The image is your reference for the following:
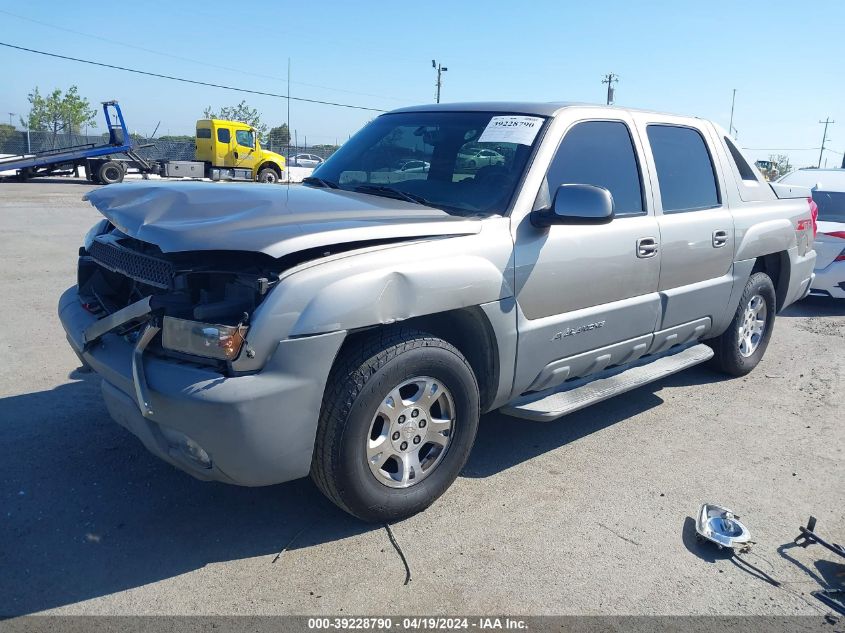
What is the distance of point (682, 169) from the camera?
15.5ft

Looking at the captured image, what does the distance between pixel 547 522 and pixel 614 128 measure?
2.37 metres

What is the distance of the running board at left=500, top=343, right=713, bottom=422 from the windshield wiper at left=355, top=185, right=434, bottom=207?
1190 mm

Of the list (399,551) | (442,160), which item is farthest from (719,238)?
(399,551)

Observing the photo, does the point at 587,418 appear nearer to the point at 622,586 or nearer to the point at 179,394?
the point at 622,586

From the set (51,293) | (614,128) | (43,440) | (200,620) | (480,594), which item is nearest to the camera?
(200,620)

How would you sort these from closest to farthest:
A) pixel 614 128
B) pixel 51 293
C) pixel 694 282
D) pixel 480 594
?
pixel 480 594, pixel 614 128, pixel 694 282, pixel 51 293

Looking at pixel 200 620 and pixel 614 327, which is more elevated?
pixel 614 327

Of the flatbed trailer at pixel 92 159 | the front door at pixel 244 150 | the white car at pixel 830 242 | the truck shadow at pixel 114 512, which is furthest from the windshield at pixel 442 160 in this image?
the front door at pixel 244 150

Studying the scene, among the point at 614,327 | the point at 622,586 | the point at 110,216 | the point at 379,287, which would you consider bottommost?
the point at 622,586

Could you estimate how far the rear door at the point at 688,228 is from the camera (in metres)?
4.42

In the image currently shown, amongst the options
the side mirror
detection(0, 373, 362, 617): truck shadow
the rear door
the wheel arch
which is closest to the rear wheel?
the wheel arch

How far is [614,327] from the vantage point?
4074 millimetres

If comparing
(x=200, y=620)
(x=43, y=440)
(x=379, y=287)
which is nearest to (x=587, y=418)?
(x=379, y=287)

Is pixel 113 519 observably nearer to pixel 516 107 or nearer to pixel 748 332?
pixel 516 107
